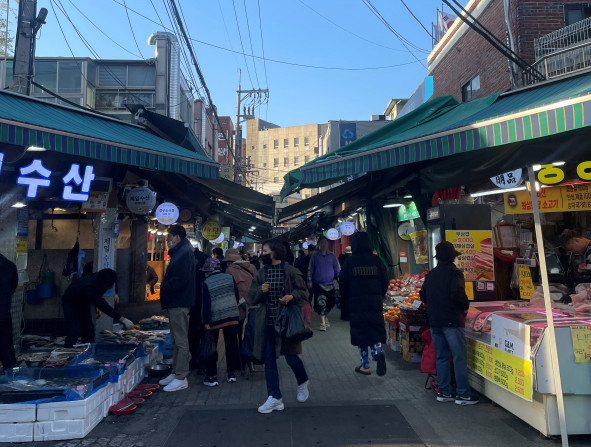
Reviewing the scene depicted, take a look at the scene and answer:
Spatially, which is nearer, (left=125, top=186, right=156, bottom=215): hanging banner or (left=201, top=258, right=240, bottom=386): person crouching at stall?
(left=201, top=258, right=240, bottom=386): person crouching at stall

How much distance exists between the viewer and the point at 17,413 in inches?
152

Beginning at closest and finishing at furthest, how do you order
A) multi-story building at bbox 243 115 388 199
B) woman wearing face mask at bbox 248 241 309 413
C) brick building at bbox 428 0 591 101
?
woman wearing face mask at bbox 248 241 309 413 < brick building at bbox 428 0 591 101 < multi-story building at bbox 243 115 388 199

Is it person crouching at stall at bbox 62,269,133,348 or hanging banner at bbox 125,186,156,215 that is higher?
hanging banner at bbox 125,186,156,215

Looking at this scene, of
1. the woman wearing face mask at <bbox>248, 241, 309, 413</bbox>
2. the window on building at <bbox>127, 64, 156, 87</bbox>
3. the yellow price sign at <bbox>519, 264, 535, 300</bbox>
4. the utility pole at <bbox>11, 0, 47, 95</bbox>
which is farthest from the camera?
the window on building at <bbox>127, 64, 156, 87</bbox>

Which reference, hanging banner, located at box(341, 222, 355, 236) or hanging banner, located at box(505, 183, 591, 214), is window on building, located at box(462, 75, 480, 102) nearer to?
hanging banner, located at box(341, 222, 355, 236)

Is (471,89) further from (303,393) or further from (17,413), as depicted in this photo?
(17,413)

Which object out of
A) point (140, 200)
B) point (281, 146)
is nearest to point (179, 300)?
point (140, 200)

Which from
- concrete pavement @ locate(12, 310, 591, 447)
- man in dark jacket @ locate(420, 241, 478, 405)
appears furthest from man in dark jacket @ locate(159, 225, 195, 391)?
man in dark jacket @ locate(420, 241, 478, 405)

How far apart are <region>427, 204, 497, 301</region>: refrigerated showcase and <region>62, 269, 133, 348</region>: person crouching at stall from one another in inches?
191

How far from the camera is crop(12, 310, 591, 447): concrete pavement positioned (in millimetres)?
3834

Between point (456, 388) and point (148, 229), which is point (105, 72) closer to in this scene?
point (148, 229)

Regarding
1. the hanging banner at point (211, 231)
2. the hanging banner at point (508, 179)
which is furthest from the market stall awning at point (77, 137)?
the hanging banner at point (211, 231)

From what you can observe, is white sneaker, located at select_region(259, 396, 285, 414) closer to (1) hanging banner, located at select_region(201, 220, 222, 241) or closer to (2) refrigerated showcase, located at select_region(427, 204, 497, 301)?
(2) refrigerated showcase, located at select_region(427, 204, 497, 301)

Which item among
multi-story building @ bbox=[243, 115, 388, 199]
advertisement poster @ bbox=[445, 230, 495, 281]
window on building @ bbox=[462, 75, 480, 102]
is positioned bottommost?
advertisement poster @ bbox=[445, 230, 495, 281]
